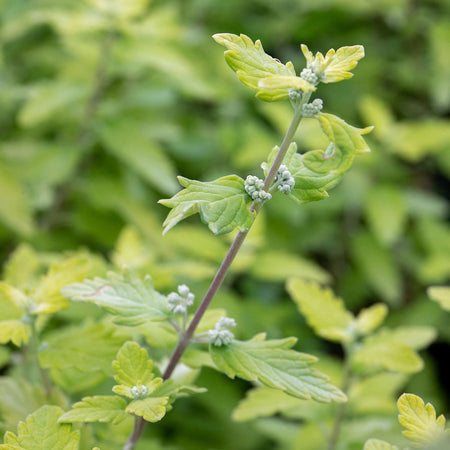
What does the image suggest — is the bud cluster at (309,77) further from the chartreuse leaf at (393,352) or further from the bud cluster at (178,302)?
the chartreuse leaf at (393,352)

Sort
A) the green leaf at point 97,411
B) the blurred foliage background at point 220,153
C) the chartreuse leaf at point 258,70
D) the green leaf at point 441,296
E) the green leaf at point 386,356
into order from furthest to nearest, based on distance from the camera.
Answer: the blurred foliage background at point 220,153, the green leaf at point 386,356, the green leaf at point 441,296, the green leaf at point 97,411, the chartreuse leaf at point 258,70

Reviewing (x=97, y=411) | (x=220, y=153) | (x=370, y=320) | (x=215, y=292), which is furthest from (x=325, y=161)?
(x=220, y=153)

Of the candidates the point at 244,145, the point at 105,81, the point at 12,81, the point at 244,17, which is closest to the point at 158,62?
the point at 105,81

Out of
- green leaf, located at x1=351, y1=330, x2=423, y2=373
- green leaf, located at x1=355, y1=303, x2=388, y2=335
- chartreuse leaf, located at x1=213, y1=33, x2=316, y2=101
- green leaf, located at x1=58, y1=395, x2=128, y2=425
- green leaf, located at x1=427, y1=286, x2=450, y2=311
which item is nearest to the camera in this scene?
chartreuse leaf, located at x1=213, y1=33, x2=316, y2=101

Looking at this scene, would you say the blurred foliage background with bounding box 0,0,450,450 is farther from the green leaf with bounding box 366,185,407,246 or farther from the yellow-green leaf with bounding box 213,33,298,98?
the yellow-green leaf with bounding box 213,33,298,98

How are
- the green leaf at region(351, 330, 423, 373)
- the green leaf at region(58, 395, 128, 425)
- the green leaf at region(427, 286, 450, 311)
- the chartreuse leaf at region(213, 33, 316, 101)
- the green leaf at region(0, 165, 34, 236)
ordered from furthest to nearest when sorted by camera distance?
the green leaf at region(0, 165, 34, 236), the green leaf at region(351, 330, 423, 373), the green leaf at region(427, 286, 450, 311), the green leaf at region(58, 395, 128, 425), the chartreuse leaf at region(213, 33, 316, 101)

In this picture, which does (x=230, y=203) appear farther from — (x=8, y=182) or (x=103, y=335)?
(x=8, y=182)

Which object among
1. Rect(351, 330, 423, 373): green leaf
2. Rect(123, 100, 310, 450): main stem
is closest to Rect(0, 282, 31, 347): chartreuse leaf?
Rect(123, 100, 310, 450): main stem

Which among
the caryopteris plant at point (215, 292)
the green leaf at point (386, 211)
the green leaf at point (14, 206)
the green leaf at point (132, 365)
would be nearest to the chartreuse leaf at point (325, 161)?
the caryopteris plant at point (215, 292)
